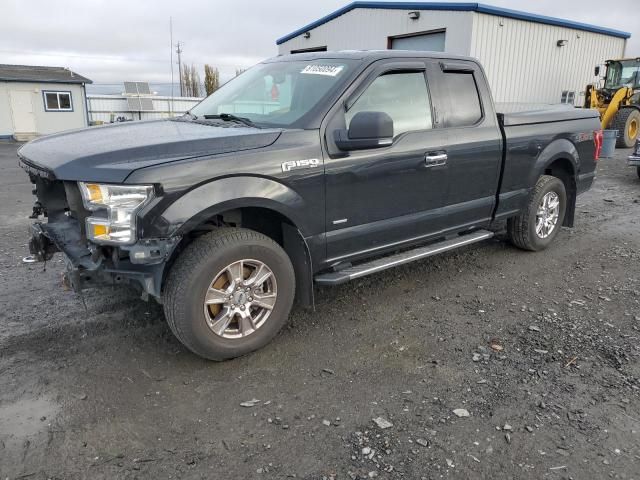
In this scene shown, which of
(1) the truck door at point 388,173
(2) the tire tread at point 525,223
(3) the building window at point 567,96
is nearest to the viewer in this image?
(1) the truck door at point 388,173

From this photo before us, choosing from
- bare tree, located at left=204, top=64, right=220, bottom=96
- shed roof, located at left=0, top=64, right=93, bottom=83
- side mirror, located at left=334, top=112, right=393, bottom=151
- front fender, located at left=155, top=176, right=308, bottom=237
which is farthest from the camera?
bare tree, located at left=204, top=64, right=220, bottom=96

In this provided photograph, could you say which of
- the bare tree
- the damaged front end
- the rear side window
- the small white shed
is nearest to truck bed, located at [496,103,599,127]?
the rear side window

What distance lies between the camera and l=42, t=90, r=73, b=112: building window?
1001 inches

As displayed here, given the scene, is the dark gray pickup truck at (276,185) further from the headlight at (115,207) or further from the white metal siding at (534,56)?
the white metal siding at (534,56)

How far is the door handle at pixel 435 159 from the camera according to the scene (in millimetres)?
4086

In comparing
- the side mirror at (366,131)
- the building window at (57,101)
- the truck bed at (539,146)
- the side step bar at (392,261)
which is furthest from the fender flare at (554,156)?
the building window at (57,101)

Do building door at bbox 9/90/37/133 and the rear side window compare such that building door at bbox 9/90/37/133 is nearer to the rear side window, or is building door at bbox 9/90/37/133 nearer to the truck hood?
the truck hood

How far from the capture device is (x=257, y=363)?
336 centimetres

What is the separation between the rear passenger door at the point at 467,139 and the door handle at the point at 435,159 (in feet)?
A: 0.18

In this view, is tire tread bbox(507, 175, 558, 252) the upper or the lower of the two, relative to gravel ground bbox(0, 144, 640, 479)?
upper

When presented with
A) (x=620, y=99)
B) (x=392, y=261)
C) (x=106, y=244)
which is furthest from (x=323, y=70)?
(x=620, y=99)

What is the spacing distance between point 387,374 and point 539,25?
56.5ft

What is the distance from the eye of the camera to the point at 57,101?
25766 mm

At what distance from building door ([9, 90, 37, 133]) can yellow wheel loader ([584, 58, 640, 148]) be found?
80.3 feet
